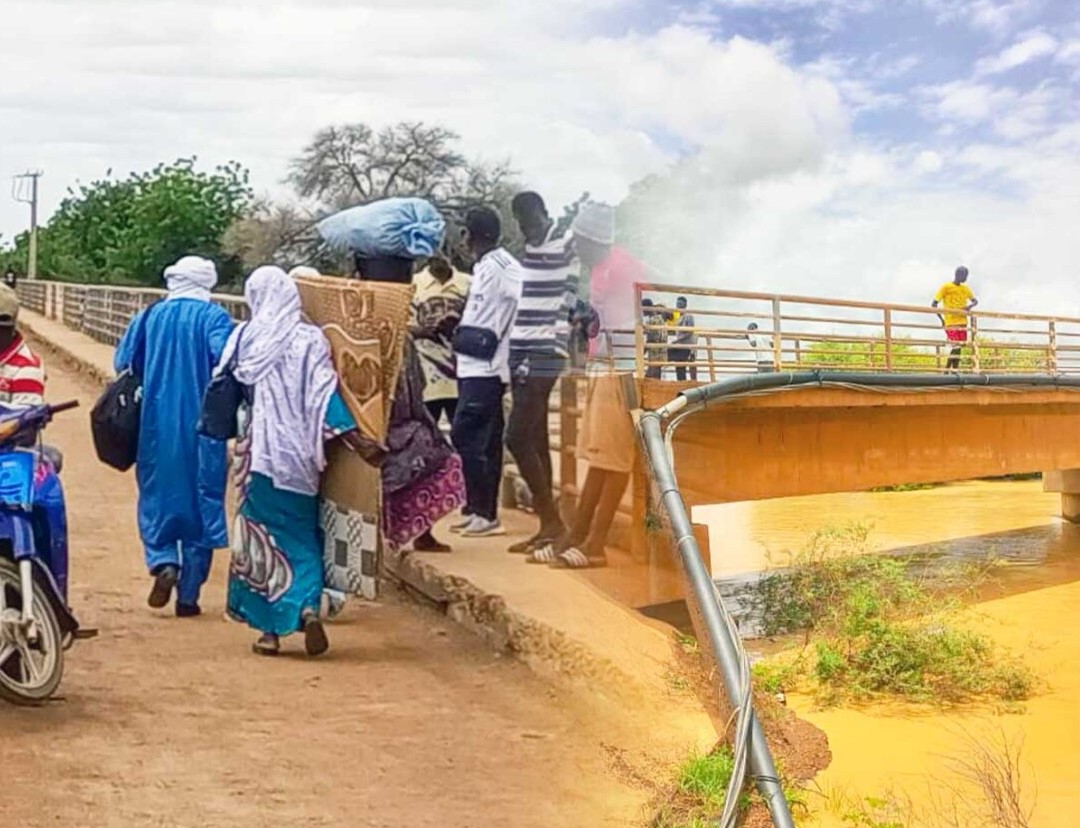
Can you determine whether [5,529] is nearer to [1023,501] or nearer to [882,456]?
[882,456]

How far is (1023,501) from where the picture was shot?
1986 centimetres

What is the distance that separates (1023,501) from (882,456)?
11.5 metres

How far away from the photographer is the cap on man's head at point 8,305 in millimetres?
3984

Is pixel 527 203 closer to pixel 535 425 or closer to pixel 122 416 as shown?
pixel 535 425

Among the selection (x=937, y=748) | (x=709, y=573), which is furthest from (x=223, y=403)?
(x=937, y=748)

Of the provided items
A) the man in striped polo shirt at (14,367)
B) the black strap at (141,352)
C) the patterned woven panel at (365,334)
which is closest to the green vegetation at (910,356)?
the patterned woven panel at (365,334)

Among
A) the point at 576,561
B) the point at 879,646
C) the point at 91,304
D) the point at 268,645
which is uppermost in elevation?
the point at 91,304

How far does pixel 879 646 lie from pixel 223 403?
3.89 metres

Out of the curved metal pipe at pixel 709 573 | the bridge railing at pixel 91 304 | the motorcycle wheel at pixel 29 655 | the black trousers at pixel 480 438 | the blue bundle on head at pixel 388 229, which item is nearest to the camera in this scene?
the curved metal pipe at pixel 709 573

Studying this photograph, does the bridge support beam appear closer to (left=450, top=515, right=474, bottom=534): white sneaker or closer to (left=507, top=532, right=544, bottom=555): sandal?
(left=450, top=515, right=474, bottom=534): white sneaker

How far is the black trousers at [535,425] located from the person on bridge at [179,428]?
3.56 ft

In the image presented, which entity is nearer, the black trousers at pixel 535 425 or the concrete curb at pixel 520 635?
the concrete curb at pixel 520 635

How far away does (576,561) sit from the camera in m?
5.05

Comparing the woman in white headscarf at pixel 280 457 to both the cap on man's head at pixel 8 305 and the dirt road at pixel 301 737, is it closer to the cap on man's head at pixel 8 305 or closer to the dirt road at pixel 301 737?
the dirt road at pixel 301 737
